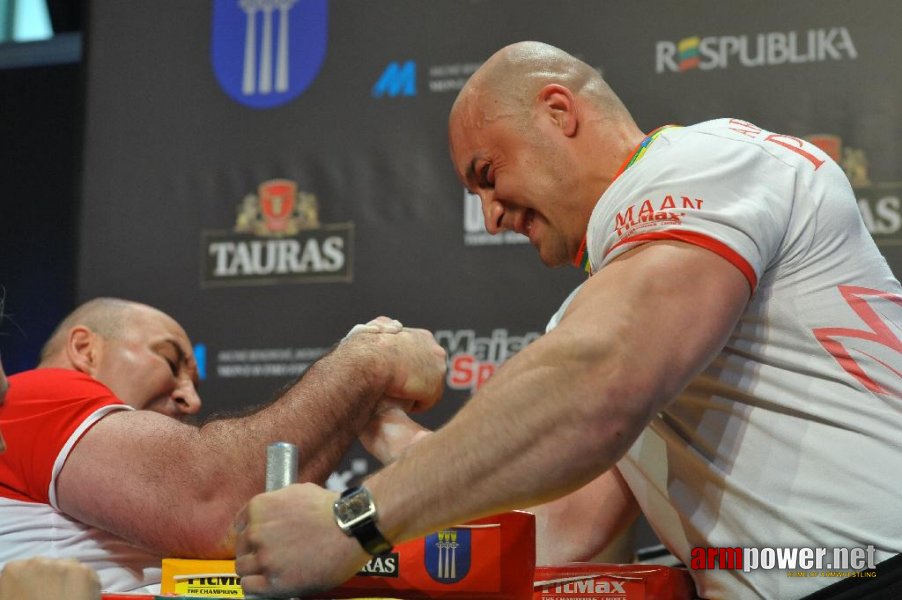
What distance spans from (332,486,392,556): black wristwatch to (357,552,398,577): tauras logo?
0.19 m

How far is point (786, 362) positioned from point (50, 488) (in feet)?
3.81

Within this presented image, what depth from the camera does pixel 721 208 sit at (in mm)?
1224

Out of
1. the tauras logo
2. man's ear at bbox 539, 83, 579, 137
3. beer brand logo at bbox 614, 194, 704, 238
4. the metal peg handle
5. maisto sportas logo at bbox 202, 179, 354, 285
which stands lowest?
the tauras logo

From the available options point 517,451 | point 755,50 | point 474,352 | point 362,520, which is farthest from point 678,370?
point 755,50

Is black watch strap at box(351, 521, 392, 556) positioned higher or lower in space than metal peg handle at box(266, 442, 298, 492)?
lower

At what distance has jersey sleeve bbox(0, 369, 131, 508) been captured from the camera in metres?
1.75

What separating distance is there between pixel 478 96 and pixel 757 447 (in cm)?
73

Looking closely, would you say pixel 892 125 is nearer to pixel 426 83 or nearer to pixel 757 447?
pixel 426 83

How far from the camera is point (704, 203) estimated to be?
1.23 m

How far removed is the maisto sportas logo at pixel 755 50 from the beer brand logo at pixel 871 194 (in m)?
0.22

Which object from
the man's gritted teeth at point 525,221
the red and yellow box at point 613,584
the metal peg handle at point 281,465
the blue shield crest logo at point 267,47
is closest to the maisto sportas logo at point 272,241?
the blue shield crest logo at point 267,47

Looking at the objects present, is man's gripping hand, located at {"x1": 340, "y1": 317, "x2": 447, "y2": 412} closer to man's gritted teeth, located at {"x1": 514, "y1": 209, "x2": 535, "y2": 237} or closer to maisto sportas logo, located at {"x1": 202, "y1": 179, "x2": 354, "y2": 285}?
man's gritted teeth, located at {"x1": 514, "y1": 209, "x2": 535, "y2": 237}

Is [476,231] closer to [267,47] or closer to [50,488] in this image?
[267,47]

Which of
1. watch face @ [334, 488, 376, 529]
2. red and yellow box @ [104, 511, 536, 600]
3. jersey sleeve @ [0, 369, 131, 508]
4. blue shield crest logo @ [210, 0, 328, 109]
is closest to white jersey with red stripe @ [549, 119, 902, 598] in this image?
red and yellow box @ [104, 511, 536, 600]
